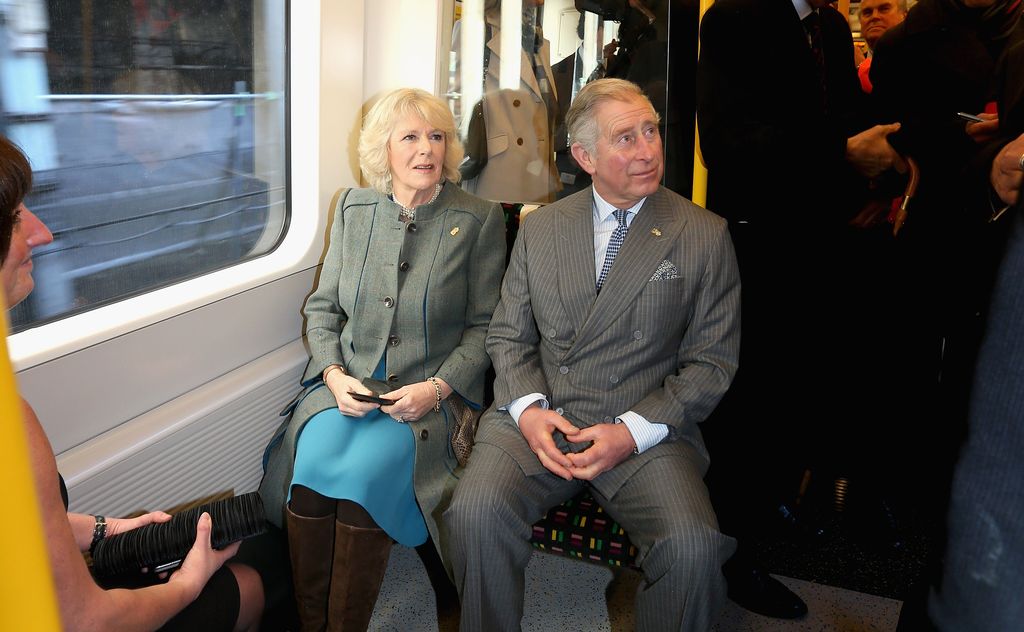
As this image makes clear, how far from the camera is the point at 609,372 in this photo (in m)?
2.16

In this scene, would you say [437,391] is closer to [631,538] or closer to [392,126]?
→ [631,538]

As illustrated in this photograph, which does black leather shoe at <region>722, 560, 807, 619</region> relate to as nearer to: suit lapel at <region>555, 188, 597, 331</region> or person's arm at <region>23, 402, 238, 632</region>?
suit lapel at <region>555, 188, 597, 331</region>

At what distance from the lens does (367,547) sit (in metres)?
2.18

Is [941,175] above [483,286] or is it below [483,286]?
above

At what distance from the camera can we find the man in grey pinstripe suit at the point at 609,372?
196 centimetres

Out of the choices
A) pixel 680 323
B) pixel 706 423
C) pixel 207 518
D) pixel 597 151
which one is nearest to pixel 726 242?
pixel 680 323

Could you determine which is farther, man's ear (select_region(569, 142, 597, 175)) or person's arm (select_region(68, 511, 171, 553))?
man's ear (select_region(569, 142, 597, 175))

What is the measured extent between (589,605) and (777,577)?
0.63 meters

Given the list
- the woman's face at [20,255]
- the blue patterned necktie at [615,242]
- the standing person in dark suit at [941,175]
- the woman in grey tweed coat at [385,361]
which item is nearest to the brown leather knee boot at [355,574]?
the woman in grey tweed coat at [385,361]

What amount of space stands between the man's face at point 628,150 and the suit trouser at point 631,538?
0.72 m

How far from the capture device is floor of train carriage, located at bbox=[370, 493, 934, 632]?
96.7 inches

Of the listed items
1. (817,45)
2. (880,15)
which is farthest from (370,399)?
(880,15)

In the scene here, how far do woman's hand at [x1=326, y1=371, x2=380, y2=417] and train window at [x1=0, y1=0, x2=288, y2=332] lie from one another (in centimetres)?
59

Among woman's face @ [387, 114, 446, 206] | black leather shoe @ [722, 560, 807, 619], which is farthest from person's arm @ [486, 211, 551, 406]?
black leather shoe @ [722, 560, 807, 619]
